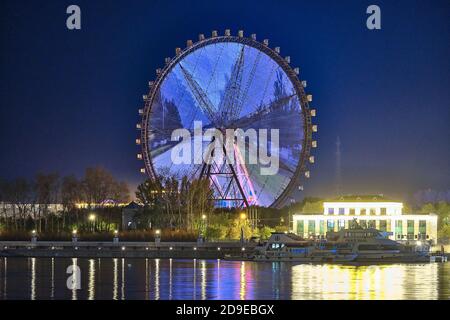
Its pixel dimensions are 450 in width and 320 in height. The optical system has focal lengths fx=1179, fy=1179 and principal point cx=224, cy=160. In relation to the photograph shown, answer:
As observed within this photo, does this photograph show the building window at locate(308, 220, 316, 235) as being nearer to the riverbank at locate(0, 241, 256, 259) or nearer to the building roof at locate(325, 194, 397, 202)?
the building roof at locate(325, 194, 397, 202)

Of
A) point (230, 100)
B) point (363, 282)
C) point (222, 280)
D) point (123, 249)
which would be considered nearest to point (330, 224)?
point (230, 100)

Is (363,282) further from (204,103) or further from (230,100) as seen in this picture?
(204,103)

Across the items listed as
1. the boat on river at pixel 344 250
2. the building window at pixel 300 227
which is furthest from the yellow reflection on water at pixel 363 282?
the building window at pixel 300 227

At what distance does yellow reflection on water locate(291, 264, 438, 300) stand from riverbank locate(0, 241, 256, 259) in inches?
542

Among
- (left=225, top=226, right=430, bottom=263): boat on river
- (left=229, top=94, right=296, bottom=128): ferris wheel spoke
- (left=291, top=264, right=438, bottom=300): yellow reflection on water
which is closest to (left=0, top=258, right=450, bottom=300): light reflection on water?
(left=291, top=264, right=438, bottom=300): yellow reflection on water

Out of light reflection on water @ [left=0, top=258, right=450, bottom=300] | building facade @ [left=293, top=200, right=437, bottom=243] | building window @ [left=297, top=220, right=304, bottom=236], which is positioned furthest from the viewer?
building window @ [left=297, top=220, right=304, bottom=236]

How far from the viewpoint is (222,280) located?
56406 millimetres

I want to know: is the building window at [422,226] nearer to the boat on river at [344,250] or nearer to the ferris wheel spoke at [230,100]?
the ferris wheel spoke at [230,100]

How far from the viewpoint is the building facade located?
105 metres

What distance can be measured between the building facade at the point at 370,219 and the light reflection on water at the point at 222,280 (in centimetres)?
3306

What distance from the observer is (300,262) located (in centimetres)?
7300

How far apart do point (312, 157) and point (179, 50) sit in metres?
13.0

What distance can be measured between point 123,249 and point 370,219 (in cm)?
2986
